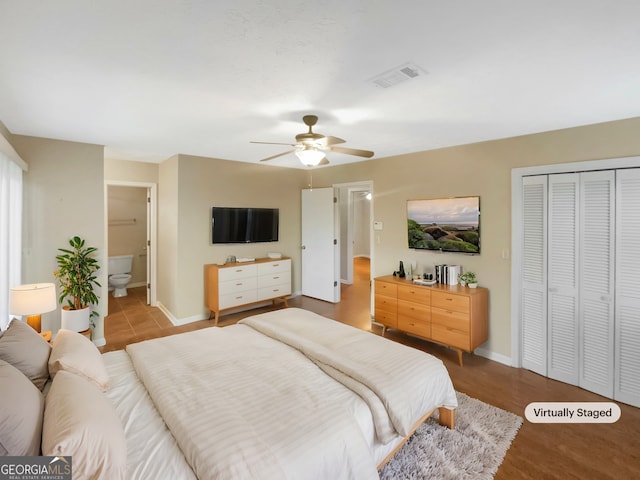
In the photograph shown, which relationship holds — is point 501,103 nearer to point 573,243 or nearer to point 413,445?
point 573,243

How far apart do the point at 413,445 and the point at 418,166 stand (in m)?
3.27

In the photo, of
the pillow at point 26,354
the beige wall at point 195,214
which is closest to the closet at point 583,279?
the beige wall at point 195,214

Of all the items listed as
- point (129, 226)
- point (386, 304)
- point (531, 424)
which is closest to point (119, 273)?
point (129, 226)

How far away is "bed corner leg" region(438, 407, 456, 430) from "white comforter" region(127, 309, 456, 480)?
0.09 metres

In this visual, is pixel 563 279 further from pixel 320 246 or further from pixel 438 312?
pixel 320 246

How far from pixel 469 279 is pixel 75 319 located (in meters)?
4.52

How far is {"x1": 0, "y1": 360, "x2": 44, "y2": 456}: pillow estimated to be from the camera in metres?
1.08

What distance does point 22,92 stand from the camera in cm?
222

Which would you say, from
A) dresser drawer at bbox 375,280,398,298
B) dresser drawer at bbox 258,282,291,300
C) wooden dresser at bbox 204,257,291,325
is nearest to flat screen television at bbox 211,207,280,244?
wooden dresser at bbox 204,257,291,325

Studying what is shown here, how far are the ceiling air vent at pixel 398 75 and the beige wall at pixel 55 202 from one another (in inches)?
139

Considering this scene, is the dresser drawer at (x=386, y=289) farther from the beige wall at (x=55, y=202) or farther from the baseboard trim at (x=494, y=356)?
the beige wall at (x=55, y=202)

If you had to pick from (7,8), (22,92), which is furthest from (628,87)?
(22,92)

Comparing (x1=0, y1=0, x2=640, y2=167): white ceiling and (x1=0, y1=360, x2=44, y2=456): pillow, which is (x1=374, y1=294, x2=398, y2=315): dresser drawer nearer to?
(x1=0, y1=0, x2=640, y2=167): white ceiling

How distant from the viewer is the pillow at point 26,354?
1.60 meters
